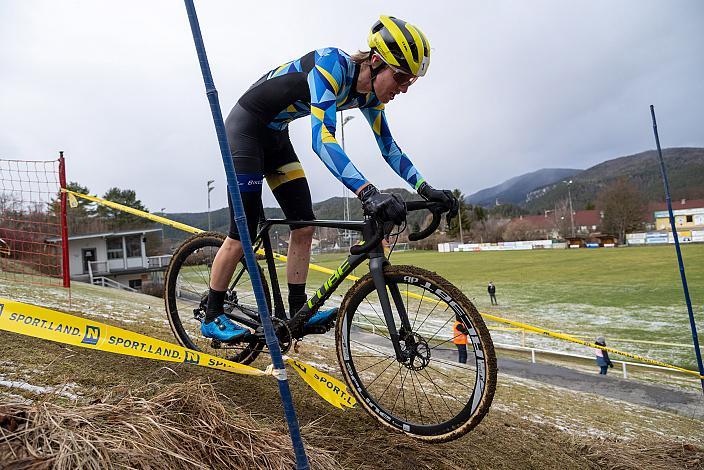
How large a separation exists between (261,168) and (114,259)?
40.6 m

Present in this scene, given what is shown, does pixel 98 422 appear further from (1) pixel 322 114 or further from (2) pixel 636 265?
(2) pixel 636 265

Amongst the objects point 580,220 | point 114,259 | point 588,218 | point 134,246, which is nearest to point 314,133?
point 114,259

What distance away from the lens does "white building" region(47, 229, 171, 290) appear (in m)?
37.2

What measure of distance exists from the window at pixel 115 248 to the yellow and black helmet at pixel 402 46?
1641 inches

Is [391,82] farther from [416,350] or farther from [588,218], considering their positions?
[588,218]

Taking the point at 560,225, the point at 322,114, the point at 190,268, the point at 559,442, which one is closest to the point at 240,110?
the point at 322,114

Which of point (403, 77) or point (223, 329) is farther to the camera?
point (223, 329)

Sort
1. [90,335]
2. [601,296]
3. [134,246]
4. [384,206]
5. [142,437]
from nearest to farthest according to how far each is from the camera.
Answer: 1. [142,437]
2. [384,206]
3. [90,335]
4. [601,296]
5. [134,246]

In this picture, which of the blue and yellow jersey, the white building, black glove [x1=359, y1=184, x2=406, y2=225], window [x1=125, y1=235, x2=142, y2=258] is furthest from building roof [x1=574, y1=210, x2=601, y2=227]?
black glove [x1=359, y1=184, x2=406, y2=225]

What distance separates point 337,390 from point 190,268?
6.89 feet

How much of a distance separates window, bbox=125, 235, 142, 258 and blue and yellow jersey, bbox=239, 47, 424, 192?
4046 cm

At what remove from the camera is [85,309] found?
580 cm

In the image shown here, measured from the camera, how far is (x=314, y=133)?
113 inches

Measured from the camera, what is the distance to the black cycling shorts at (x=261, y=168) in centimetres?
330
